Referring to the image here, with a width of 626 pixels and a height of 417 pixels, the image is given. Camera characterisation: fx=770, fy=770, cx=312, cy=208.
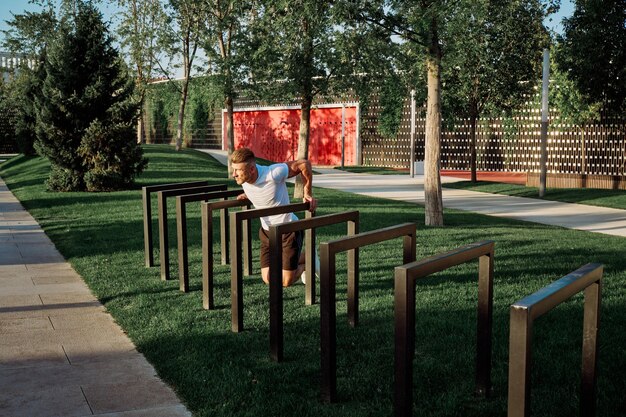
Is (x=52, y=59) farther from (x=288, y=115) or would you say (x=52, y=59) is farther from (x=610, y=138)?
(x=288, y=115)

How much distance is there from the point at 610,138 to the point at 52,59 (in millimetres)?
15652

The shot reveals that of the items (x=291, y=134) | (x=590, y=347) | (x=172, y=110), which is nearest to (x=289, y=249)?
(x=590, y=347)

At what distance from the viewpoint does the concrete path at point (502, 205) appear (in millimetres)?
13531

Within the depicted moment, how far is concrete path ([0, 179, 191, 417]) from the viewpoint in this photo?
4344 millimetres

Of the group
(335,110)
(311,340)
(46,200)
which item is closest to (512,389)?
(311,340)

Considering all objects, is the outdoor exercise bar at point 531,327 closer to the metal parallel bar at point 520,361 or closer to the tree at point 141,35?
the metal parallel bar at point 520,361

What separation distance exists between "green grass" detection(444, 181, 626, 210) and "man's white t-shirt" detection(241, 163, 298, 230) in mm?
10832

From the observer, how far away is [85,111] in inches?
725

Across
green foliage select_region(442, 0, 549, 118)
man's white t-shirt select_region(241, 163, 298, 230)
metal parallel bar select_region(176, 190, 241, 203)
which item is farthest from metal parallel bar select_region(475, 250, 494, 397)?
green foliage select_region(442, 0, 549, 118)

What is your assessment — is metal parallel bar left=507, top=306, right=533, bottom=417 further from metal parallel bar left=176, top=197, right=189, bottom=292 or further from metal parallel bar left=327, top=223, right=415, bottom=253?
metal parallel bar left=176, top=197, right=189, bottom=292

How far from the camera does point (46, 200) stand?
53.7ft

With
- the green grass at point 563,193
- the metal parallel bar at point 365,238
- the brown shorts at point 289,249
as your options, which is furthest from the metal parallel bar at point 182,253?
the green grass at point 563,193

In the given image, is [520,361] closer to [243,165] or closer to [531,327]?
[531,327]

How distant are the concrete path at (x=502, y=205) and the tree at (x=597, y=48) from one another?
9.87 feet
